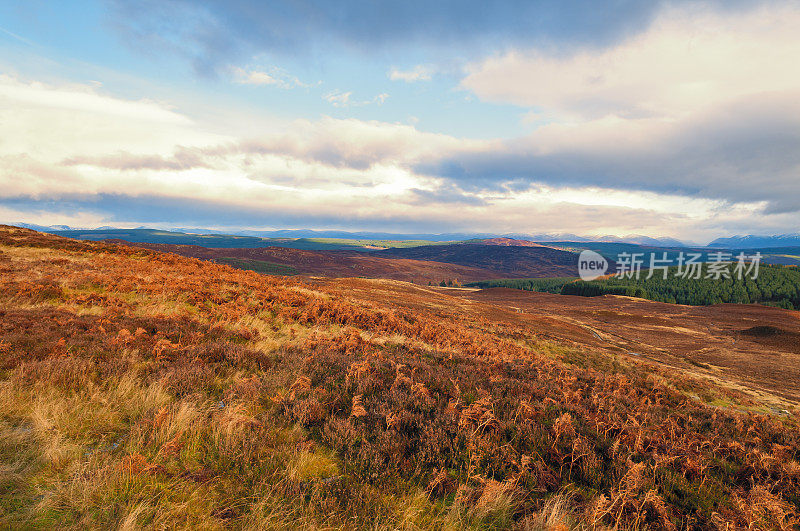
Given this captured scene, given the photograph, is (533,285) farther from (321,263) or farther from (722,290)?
(321,263)

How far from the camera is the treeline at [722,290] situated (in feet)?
374

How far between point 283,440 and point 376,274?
158m

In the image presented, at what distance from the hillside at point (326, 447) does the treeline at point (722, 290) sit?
128 metres

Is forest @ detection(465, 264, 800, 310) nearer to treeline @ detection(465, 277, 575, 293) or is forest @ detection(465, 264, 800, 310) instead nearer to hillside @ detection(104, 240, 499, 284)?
treeline @ detection(465, 277, 575, 293)

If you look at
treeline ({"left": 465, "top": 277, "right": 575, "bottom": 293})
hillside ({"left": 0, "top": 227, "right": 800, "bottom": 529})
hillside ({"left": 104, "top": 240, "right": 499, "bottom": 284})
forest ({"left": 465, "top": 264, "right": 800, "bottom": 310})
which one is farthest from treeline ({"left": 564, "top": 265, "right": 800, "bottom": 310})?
hillside ({"left": 0, "top": 227, "right": 800, "bottom": 529})

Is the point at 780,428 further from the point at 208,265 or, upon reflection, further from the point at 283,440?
the point at 208,265

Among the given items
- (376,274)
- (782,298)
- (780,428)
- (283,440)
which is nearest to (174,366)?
(283,440)

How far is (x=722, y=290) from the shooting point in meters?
119

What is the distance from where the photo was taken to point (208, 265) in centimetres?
2209

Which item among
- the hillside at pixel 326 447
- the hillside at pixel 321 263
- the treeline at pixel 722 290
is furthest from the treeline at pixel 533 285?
the hillside at pixel 326 447

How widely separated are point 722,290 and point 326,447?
552 ft

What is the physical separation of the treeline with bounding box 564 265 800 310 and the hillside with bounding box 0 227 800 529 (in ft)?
421

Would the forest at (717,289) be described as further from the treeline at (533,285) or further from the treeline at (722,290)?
the treeline at (533,285)

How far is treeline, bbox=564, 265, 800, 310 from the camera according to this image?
114 meters
